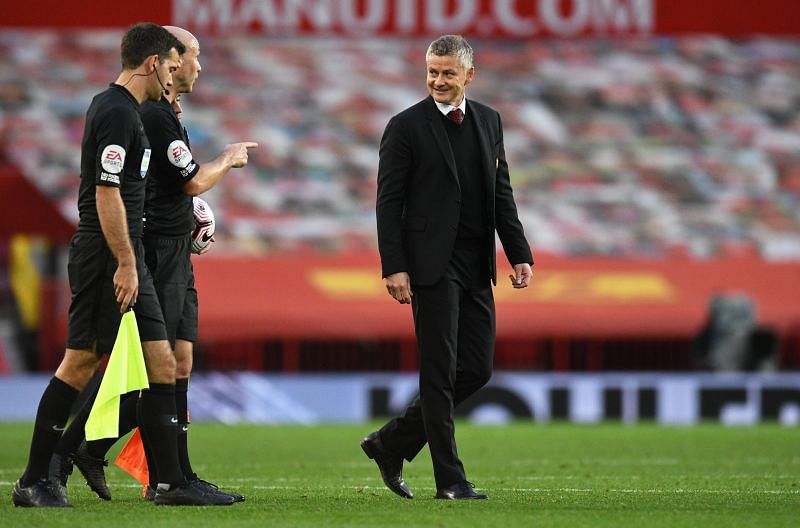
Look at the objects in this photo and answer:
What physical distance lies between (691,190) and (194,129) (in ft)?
21.2

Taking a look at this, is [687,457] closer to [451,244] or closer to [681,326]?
[451,244]

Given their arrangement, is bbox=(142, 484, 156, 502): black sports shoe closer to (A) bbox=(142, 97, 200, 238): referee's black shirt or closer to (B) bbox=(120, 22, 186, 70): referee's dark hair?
(A) bbox=(142, 97, 200, 238): referee's black shirt

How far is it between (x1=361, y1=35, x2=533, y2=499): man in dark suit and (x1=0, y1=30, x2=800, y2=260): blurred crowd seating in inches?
486

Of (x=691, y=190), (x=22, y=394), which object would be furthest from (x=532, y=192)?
(x=22, y=394)

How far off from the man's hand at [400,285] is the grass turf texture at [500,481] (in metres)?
0.85

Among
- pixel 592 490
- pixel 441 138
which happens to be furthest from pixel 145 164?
pixel 592 490

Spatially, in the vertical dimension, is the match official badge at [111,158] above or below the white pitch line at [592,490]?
above

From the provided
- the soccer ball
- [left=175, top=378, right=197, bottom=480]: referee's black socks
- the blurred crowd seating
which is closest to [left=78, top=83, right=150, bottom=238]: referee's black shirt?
[left=175, top=378, right=197, bottom=480]: referee's black socks

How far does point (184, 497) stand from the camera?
6.13 m

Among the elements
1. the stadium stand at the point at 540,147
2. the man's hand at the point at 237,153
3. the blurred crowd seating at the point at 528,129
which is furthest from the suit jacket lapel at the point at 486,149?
the blurred crowd seating at the point at 528,129

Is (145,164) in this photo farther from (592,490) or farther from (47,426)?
(592,490)

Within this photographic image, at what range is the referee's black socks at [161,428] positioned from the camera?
20.2 ft

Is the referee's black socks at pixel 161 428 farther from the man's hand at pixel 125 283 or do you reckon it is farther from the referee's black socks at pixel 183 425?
the man's hand at pixel 125 283

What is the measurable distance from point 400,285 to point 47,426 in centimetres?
154
